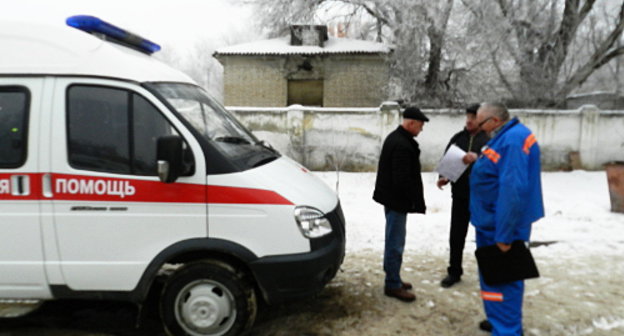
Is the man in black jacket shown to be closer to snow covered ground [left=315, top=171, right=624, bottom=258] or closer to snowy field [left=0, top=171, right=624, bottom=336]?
snowy field [left=0, top=171, right=624, bottom=336]

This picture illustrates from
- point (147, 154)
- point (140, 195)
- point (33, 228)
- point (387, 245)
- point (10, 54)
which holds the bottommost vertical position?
point (387, 245)

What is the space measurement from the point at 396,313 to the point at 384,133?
8.82 metres

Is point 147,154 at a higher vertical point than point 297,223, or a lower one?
higher

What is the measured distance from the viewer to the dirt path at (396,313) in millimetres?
3727

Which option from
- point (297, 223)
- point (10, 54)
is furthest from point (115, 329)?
point (10, 54)

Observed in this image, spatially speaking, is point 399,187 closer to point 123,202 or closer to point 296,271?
point 296,271

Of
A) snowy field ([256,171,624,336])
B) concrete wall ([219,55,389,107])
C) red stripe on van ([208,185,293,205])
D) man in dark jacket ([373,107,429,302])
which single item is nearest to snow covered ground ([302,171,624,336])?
snowy field ([256,171,624,336])

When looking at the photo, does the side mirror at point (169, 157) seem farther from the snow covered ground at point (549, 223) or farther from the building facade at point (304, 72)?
the building facade at point (304, 72)

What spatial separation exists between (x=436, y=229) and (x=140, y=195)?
5.14 metres

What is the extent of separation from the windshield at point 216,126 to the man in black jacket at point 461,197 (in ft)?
6.44

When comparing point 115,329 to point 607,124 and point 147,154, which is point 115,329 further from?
point 607,124

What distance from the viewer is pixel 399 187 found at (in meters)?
4.14

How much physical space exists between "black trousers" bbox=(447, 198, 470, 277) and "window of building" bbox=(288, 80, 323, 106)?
55.0 ft

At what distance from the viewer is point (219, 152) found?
336cm
